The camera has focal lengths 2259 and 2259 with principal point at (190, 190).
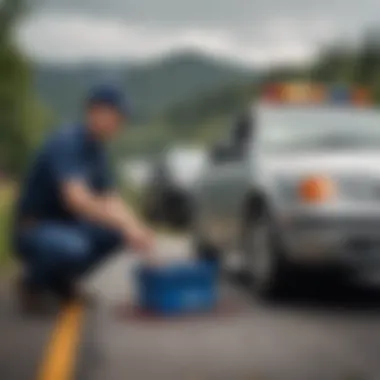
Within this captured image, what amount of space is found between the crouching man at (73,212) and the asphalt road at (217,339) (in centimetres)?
8

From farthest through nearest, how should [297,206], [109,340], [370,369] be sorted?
[297,206]
[109,340]
[370,369]

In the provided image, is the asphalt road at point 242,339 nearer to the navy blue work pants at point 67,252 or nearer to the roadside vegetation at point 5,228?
the navy blue work pants at point 67,252

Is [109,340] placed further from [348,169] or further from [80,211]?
[348,169]

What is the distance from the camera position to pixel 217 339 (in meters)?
6.03

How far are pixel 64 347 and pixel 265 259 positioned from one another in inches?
41.1

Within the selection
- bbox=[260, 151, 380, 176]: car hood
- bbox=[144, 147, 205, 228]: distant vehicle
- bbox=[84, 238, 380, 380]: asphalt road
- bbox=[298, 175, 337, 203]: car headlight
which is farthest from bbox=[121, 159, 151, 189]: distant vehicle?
bbox=[298, 175, 337, 203]: car headlight

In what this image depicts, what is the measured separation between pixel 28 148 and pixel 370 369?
1.12 metres

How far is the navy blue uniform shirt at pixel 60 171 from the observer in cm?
539

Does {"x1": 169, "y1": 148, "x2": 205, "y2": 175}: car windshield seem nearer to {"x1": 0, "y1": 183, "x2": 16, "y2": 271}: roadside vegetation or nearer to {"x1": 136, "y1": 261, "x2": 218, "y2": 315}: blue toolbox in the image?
{"x1": 0, "y1": 183, "x2": 16, "y2": 271}: roadside vegetation

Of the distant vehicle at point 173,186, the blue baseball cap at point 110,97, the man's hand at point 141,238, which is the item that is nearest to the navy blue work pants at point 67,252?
the man's hand at point 141,238

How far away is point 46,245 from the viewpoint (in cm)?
619

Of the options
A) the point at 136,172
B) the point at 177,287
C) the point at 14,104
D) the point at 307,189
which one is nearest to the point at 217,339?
the point at 177,287

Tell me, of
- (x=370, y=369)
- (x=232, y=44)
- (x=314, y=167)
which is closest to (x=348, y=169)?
(x=314, y=167)

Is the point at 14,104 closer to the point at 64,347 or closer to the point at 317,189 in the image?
the point at 64,347
